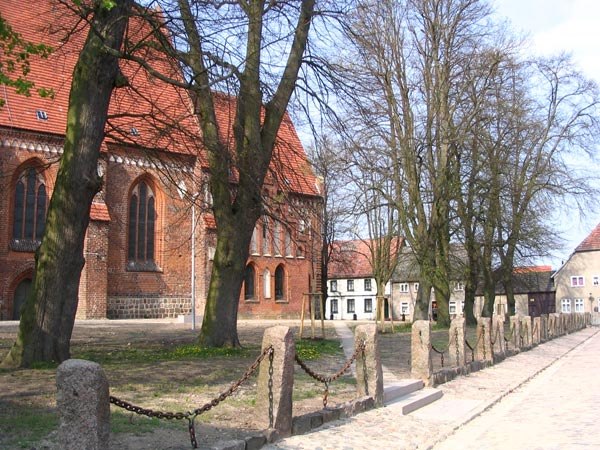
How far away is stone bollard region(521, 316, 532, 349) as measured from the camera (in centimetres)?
2215

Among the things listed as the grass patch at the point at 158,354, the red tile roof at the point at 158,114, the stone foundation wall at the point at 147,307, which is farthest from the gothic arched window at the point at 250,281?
the grass patch at the point at 158,354

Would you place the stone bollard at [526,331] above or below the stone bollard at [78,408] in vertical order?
below

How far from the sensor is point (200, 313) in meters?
34.3

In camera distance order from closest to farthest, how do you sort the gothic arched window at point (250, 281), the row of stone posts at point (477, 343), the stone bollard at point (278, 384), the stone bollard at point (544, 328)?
the stone bollard at point (278, 384) → the row of stone posts at point (477, 343) → the stone bollard at point (544, 328) → the gothic arched window at point (250, 281)

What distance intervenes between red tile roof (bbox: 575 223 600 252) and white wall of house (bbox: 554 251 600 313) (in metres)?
0.39

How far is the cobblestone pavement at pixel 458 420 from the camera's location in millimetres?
7375

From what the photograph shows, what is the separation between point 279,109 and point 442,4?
15595mm

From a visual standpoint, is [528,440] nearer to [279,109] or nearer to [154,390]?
[154,390]

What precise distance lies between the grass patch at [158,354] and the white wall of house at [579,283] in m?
56.4

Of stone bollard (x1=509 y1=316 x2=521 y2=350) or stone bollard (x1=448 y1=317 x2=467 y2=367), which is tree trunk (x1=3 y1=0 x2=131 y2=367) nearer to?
stone bollard (x1=448 y1=317 x2=467 y2=367)

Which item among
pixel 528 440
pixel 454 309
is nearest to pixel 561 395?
pixel 528 440

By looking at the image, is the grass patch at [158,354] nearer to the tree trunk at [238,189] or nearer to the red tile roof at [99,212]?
the tree trunk at [238,189]

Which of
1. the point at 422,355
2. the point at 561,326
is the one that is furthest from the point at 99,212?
the point at 561,326

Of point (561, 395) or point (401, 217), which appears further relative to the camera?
point (401, 217)
